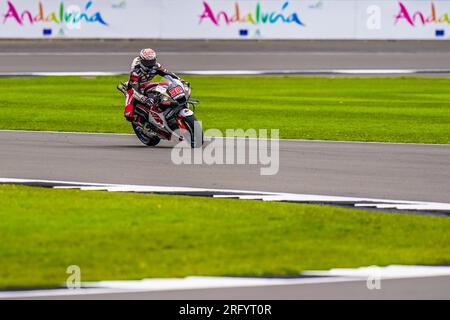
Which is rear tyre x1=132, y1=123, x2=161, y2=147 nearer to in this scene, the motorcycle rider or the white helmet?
the motorcycle rider

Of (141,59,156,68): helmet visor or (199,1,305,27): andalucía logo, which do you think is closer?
(141,59,156,68): helmet visor

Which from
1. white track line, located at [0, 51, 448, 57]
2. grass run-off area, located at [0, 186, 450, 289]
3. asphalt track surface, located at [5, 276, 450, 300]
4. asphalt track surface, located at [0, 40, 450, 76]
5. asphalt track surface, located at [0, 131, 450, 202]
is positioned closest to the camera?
asphalt track surface, located at [5, 276, 450, 300]

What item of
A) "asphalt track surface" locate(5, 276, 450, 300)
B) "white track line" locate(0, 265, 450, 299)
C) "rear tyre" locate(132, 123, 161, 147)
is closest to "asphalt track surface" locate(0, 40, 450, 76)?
"rear tyre" locate(132, 123, 161, 147)

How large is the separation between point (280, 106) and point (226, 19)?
20.3 metres

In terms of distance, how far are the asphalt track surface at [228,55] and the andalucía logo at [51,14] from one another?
34.7 inches

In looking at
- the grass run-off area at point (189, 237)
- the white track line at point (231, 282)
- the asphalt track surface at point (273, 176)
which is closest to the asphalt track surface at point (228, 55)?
the asphalt track surface at point (273, 176)

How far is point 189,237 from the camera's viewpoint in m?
11.8

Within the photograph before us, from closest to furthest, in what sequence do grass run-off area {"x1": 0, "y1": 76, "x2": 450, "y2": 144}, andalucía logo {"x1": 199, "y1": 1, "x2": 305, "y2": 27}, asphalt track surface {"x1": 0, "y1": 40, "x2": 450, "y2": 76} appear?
grass run-off area {"x1": 0, "y1": 76, "x2": 450, "y2": 144} < asphalt track surface {"x1": 0, "y1": 40, "x2": 450, "y2": 76} < andalucía logo {"x1": 199, "y1": 1, "x2": 305, "y2": 27}

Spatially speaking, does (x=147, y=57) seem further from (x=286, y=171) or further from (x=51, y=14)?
(x=51, y=14)

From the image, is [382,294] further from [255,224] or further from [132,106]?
[132,106]

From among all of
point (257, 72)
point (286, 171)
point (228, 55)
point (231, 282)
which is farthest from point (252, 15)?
point (231, 282)

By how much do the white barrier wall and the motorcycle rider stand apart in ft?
88.2

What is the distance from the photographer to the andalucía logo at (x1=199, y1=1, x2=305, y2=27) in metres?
47.2

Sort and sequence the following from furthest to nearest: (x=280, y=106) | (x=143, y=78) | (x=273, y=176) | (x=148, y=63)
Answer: (x=280, y=106) → (x=143, y=78) → (x=148, y=63) → (x=273, y=176)
